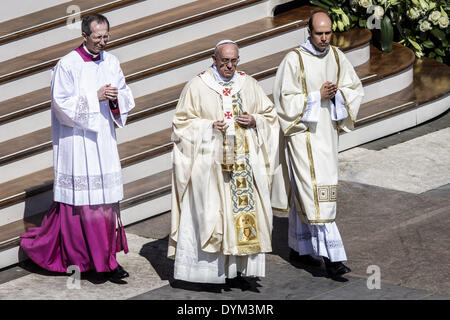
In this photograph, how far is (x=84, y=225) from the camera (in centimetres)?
869

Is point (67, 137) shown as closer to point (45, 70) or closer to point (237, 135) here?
point (237, 135)

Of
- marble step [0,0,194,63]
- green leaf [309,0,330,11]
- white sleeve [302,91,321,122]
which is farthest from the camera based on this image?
green leaf [309,0,330,11]

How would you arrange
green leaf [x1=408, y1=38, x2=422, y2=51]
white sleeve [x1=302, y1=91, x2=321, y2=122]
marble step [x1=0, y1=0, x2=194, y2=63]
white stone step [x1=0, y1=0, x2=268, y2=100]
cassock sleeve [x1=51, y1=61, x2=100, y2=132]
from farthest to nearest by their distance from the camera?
green leaf [x1=408, y1=38, x2=422, y2=51] → marble step [x1=0, y1=0, x2=194, y2=63] → white stone step [x1=0, y1=0, x2=268, y2=100] → white sleeve [x1=302, y1=91, x2=321, y2=122] → cassock sleeve [x1=51, y1=61, x2=100, y2=132]

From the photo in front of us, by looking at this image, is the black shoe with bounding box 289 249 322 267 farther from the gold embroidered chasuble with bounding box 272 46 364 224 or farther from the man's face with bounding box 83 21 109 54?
the man's face with bounding box 83 21 109 54

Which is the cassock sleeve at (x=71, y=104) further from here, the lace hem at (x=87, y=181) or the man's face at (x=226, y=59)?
the man's face at (x=226, y=59)

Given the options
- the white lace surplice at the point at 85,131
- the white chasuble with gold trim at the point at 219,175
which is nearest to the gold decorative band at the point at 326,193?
the white chasuble with gold trim at the point at 219,175

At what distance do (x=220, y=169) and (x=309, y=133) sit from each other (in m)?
0.77

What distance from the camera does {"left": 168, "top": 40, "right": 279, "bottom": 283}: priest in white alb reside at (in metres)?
8.38

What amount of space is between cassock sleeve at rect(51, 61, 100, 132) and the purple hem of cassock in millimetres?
640

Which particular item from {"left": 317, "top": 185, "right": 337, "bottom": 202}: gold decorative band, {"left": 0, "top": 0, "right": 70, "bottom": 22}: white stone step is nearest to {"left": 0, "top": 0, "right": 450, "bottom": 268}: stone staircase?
{"left": 0, "top": 0, "right": 70, "bottom": 22}: white stone step

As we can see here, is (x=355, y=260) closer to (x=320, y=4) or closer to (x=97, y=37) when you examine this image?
(x=97, y=37)

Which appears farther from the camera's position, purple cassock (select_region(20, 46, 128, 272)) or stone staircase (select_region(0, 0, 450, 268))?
stone staircase (select_region(0, 0, 450, 268))

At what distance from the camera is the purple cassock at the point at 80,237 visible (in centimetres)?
867
